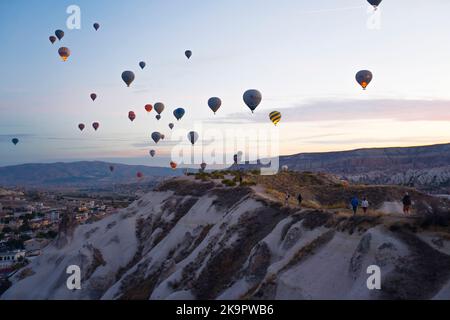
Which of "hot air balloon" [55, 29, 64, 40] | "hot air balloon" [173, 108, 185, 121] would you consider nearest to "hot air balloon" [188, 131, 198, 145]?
"hot air balloon" [173, 108, 185, 121]

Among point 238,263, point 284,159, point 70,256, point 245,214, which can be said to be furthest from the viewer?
point 284,159

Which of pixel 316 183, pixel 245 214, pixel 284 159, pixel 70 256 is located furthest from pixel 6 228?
pixel 284 159

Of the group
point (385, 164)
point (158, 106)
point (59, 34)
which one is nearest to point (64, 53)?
point (59, 34)

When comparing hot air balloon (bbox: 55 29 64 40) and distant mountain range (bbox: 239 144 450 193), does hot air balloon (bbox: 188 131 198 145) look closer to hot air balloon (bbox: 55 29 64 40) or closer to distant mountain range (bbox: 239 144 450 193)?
hot air balloon (bbox: 55 29 64 40)

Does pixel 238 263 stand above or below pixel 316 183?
below

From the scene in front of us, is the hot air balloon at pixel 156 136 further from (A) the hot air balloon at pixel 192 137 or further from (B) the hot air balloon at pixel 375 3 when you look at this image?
(B) the hot air balloon at pixel 375 3

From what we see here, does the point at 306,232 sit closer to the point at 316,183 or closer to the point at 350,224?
the point at 350,224
